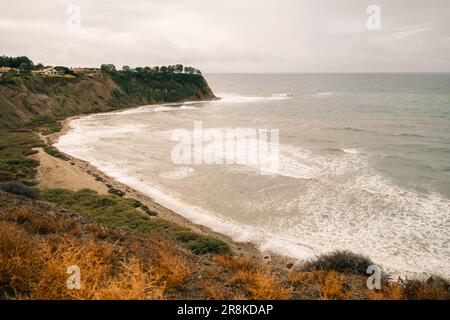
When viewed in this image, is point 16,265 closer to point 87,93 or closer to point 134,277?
point 134,277

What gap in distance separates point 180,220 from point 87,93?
6807cm

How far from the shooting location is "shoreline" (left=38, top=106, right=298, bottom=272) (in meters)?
13.8

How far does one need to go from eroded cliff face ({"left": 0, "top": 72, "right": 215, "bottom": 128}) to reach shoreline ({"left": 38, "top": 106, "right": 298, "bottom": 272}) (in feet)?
94.4

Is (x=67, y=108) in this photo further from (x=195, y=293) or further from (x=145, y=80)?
(x=195, y=293)

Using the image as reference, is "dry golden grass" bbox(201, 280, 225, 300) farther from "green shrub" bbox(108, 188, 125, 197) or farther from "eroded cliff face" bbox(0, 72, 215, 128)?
"eroded cliff face" bbox(0, 72, 215, 128)

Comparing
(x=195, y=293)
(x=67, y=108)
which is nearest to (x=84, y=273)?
(x=195, y=293)

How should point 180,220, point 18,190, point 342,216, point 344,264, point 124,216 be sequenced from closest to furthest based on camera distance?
point 344,264 → point 18,190 → point 124,216 → point 180,220 → point 342,216

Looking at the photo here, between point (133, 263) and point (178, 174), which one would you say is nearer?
point (133, 263)

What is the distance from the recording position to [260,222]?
58.4 ft

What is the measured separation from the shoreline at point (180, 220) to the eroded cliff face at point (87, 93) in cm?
2878

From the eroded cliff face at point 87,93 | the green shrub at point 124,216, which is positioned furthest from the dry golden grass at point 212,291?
the eroded cliff face at point 87,93

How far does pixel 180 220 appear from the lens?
1781cm

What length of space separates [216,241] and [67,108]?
204ft

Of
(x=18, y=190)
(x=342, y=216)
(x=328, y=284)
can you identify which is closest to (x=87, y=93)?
(x=18, y=190)
